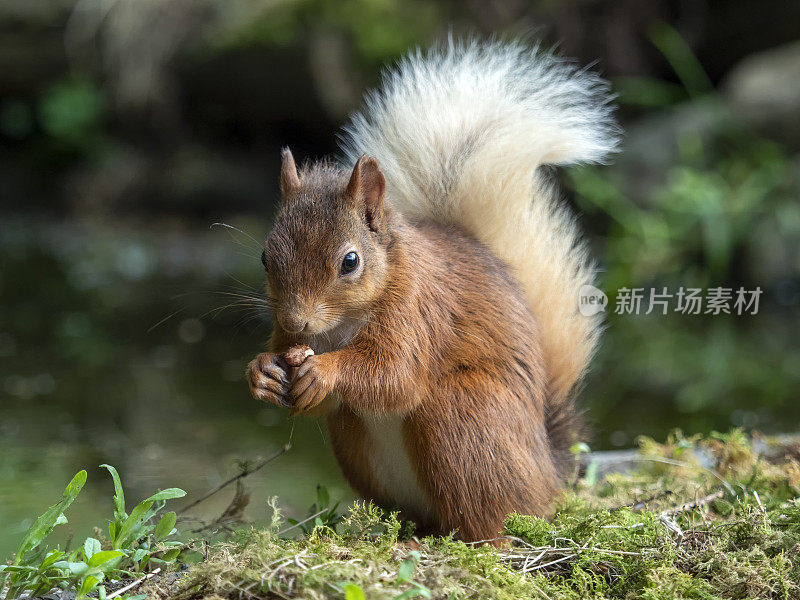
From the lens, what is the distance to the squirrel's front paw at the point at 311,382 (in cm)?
221

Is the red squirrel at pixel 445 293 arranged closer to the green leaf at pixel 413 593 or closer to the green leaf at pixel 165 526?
the green leaf at pixel 165 526

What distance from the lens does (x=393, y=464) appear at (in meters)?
2.49

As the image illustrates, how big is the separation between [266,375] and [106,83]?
7.60 m

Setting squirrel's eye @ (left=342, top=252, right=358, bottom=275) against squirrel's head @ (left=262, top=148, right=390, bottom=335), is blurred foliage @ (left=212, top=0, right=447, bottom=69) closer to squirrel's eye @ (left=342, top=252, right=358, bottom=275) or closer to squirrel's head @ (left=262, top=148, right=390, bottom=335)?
squirrel's head @ (left=262, top=148, right=390, bottom=335)

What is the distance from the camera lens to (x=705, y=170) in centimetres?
721

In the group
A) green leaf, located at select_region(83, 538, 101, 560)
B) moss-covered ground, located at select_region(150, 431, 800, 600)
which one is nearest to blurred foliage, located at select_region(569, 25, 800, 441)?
moss-covered ground, located at select_region(150, 431, 800, 600)

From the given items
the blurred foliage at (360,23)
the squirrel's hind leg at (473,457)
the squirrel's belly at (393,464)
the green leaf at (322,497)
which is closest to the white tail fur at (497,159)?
the squirrel's hind leg at (473,457)

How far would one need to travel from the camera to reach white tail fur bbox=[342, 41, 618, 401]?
2.80 meters

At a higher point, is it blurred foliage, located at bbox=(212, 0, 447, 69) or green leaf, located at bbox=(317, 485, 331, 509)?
blurred foliage, located at bbox=(212, 0, 447, 69)

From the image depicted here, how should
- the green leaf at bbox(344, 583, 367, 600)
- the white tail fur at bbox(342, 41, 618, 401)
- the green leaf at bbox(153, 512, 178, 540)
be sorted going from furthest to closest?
the white tail fur at bbox(342, 41, 618, 401) < the green leaf at bbox(153, 512, 178, 540) < the green leaf at bbox(344, 583, 367, 600)

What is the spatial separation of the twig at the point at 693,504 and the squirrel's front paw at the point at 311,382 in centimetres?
91

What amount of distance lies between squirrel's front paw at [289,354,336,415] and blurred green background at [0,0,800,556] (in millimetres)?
956

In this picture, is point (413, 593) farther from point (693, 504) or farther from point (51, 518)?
point (693, 504)

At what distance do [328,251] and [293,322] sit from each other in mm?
185
